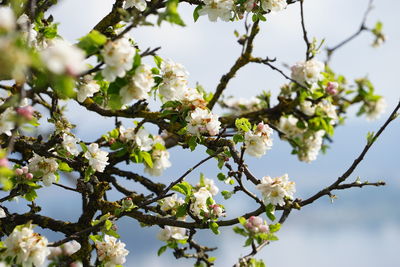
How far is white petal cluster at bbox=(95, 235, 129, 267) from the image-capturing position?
3330mm

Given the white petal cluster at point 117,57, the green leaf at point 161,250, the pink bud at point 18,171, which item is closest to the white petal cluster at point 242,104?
the green leaf at point 161,250

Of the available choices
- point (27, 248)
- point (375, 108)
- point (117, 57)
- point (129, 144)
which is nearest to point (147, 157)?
point (129, 144)

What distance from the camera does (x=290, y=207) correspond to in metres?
3.00

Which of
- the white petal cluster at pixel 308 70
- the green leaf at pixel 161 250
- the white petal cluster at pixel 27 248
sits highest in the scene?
the white petal cluster at pixel 308 70

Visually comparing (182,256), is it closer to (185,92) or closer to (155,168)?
(155,168)

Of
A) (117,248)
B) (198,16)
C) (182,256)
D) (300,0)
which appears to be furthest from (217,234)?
(300,0)

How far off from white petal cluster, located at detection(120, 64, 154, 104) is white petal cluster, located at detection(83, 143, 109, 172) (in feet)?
3.57

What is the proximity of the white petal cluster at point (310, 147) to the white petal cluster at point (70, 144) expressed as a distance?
2.60m

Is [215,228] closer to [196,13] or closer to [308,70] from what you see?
[196,13]

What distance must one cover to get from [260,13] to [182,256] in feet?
5.73

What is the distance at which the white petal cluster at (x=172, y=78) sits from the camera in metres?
2.98

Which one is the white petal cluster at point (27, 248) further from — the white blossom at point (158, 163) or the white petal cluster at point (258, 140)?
the white blossom at point (158, 163)

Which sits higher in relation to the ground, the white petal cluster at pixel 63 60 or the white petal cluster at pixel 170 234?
the white petal cluster at pixel 170 234

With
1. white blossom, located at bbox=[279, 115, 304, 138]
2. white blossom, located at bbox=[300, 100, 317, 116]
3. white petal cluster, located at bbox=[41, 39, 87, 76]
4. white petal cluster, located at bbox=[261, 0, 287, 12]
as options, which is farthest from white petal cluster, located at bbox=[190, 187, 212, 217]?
white blossom, located at bbox=[279, 115, 304, 138]
